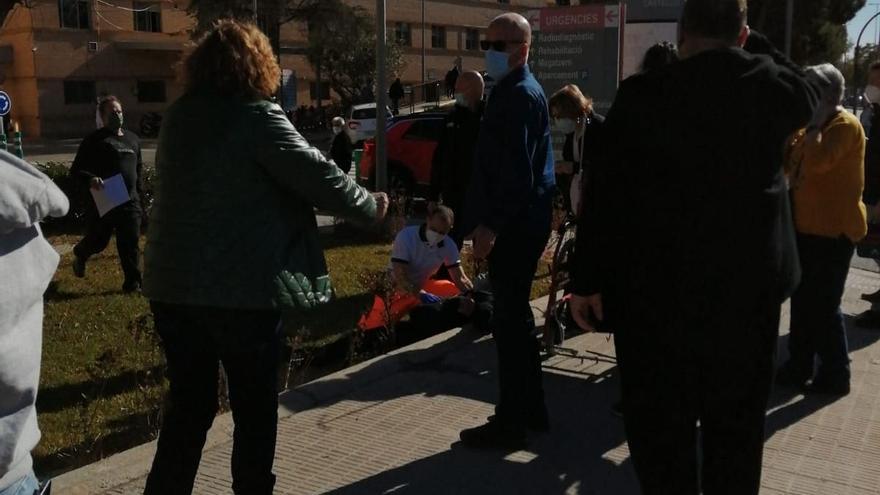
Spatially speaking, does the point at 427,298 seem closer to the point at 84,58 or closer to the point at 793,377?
the point at 793,377

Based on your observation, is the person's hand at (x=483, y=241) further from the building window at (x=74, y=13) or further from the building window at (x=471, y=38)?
the building window at (x=471, y=38)

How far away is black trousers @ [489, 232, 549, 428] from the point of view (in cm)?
425

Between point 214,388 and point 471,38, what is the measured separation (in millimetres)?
58998

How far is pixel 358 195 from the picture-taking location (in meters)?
3.37

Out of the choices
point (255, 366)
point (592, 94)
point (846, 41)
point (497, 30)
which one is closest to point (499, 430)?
point (255, 366)

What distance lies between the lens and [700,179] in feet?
8.99

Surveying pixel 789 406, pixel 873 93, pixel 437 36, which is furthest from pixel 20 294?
pixel 437 36

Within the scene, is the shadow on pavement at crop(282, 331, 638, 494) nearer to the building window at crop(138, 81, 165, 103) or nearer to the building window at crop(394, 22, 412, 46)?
the building window at crop(138, 81, 165, 103)

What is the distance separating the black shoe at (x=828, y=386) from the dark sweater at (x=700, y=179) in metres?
2.64

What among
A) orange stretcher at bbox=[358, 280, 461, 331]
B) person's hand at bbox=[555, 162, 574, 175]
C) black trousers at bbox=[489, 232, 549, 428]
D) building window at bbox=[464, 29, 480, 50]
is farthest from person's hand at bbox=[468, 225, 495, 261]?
building window at bbox=[464, 29, 480, 50]

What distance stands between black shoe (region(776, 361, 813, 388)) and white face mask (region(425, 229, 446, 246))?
2484 millimetres

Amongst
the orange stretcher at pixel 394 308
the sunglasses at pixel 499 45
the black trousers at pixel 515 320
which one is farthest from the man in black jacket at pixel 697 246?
the orange stretcher at pixel 394 308

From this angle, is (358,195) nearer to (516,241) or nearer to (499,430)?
(516,241)

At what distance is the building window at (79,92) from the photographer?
42.7 meters
